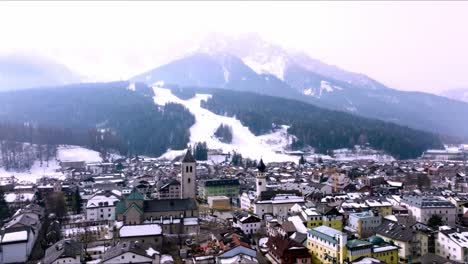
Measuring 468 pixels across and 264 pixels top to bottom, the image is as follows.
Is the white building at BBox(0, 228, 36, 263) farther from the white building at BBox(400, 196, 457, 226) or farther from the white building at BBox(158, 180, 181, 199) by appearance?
the white building at BBox(400, 196, 457, 226)

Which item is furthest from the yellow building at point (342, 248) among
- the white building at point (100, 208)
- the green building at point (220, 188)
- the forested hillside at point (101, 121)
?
the forested hillside at point (101, 121)

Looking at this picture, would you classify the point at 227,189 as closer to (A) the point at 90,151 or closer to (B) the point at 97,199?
(B) the point at 97,199

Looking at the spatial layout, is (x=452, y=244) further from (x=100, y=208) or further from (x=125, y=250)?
(x=100, y=208)

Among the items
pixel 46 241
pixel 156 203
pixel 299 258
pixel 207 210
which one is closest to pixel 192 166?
pixel 207 210

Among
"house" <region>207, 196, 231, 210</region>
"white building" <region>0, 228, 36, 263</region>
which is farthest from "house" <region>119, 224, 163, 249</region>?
"house" <region>207, 196, 231, 210</region>

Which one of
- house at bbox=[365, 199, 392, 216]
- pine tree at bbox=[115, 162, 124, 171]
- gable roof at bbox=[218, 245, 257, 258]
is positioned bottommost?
gable roof at bbox=[218, 245, 257, 258]

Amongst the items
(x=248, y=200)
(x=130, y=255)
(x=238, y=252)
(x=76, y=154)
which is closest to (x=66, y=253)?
(x=130, y=255)
